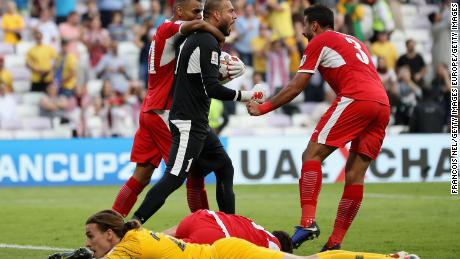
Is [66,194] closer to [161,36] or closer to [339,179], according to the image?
[339,179]

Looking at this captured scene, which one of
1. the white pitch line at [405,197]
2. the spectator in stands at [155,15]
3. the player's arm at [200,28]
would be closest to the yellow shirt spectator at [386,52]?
the spectator in stands at [155,15]

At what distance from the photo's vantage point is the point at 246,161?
20797mm

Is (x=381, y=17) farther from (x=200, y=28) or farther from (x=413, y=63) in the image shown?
(x=200, y=28)

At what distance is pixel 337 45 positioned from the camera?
10336mm

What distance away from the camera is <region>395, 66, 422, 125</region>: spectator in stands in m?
23.1

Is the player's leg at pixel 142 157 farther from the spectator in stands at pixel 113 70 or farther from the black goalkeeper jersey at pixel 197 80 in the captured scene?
the spectator in stands at pixel 113 70

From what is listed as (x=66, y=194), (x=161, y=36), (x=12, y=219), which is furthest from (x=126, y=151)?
(x=161, y=36)

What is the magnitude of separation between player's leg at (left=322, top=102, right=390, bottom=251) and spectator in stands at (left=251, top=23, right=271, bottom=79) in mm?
13636

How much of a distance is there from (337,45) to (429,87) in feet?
46.3

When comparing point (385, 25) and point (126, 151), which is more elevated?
point (385, 25)

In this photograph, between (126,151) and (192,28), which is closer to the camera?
A: (192,28)

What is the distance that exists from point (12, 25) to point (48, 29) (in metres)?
0.79

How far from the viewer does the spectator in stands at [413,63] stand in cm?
2400

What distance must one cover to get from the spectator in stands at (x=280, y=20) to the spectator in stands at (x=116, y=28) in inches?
129
